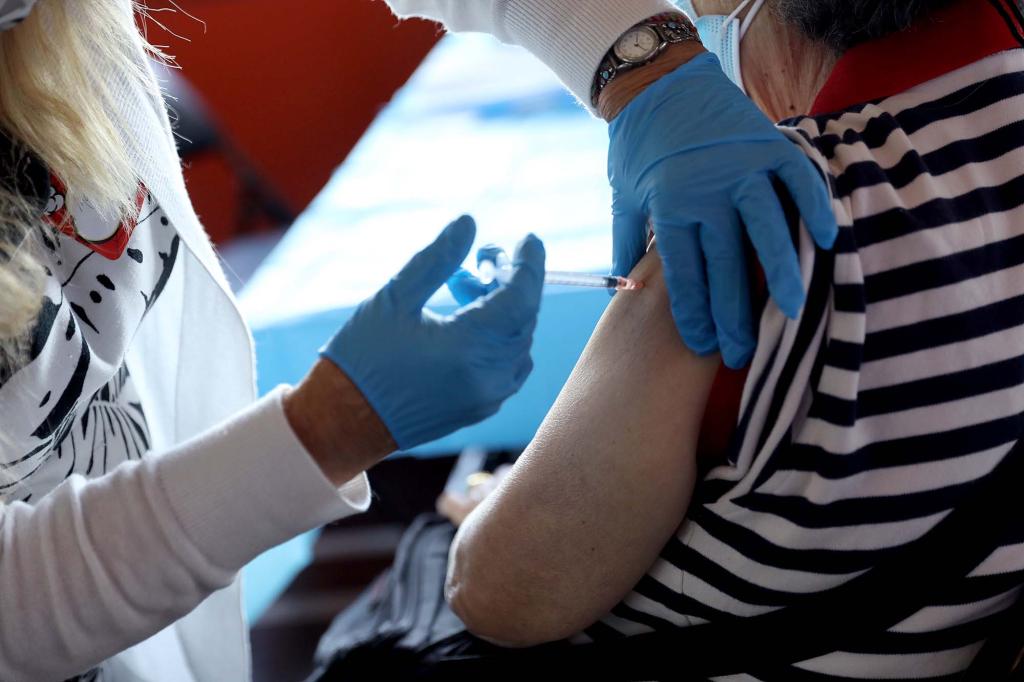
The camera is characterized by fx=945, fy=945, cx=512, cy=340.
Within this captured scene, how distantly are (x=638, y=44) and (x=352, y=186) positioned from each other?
Answer: 5.49 feet

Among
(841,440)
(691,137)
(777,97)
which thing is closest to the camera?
(841,440)

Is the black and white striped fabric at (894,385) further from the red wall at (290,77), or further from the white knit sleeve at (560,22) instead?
the red wall at (290,77)

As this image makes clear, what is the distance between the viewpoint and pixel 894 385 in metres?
0.73

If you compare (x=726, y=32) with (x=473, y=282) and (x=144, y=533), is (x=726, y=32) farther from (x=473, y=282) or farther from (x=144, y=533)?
(x=144, y=533)

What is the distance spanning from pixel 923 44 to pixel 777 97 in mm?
182

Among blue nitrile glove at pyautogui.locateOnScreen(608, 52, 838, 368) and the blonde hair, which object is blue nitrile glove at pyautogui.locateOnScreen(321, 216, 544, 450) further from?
the blonde hair

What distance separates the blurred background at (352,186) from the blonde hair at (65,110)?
0.53ft

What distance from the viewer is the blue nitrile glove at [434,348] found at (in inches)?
29.6

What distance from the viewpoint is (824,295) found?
28.9 inches

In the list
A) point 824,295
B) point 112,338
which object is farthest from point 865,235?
point 112,338

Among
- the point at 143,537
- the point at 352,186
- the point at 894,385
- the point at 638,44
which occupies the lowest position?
the point at 352,186

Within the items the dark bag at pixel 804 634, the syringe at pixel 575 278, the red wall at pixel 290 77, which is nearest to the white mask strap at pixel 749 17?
the syringe at pixel 575 278

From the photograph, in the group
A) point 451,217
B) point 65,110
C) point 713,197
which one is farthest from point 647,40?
point 451,217

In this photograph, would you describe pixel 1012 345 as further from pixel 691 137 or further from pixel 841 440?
pixel 691 137
